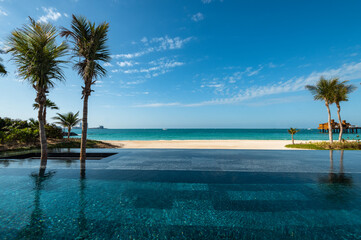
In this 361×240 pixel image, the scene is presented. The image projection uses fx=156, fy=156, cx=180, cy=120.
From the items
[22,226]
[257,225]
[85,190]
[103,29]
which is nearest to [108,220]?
[22,226]

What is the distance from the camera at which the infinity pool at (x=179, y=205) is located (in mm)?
3107

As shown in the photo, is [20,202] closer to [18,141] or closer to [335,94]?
[18,141]

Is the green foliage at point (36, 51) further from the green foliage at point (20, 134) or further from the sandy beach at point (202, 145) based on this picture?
the sandy beach at point (202, 145)

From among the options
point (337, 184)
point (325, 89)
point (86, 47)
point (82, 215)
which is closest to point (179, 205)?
point (82, 215)

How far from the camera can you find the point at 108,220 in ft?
11.4

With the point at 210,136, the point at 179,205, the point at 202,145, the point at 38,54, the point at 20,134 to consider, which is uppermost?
the point at 38,54

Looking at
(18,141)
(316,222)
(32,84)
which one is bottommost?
(316,222)

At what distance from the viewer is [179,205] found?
4.13 m

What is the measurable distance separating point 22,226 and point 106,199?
1.66 meters

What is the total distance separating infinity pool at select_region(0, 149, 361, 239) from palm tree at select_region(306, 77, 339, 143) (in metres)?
18.5

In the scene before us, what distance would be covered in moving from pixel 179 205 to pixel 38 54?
948 centimetres

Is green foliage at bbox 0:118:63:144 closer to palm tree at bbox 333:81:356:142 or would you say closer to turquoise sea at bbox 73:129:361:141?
turquoise sea at bbox 73:129:361:141

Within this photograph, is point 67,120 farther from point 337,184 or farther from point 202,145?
point 337,184

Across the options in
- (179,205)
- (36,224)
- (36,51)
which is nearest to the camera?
(36,224)
